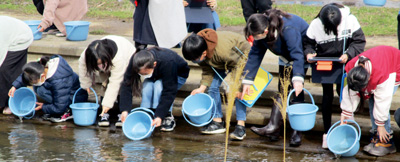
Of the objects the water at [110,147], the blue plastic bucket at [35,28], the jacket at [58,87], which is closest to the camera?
the water at [110,147]

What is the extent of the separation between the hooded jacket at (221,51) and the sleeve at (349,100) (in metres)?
1.03

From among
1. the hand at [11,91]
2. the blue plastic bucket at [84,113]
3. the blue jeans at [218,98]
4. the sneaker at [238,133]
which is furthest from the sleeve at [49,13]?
the sneaker at [238,133]

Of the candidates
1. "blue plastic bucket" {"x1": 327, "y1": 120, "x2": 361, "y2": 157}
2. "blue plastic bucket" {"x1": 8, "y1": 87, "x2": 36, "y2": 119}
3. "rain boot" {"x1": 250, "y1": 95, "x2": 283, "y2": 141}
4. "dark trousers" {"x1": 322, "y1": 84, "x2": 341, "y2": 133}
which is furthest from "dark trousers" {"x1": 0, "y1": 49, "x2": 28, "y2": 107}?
"blue plastic bucket" {"x1": 327, "y1": 120, "x2": 361, "y2": 157}

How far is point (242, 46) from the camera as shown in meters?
5.59

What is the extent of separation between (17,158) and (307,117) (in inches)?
109

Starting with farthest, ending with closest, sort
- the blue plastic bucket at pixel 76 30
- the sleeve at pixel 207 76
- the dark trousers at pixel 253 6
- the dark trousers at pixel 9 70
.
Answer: the blue plastic bucket at pixel 76 30, the dark trousers at pixel 253 6, the dark trousers at pixel 9 70, the sleeve at pixel 207 76

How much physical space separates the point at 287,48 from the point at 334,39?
1.44ft

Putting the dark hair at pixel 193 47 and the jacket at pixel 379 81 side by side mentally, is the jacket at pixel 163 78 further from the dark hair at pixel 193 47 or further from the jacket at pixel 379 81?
the jacket at pixel 379 81

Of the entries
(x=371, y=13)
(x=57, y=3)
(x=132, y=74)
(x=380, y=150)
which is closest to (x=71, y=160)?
(x=132, y=74)

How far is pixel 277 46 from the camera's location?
200 inches

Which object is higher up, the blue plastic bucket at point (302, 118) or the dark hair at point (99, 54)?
the dark hair at point (99, 54)

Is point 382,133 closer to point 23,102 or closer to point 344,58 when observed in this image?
point 344,58

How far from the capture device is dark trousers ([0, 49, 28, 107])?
6.47 m

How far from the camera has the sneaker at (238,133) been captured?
5.46 metres
